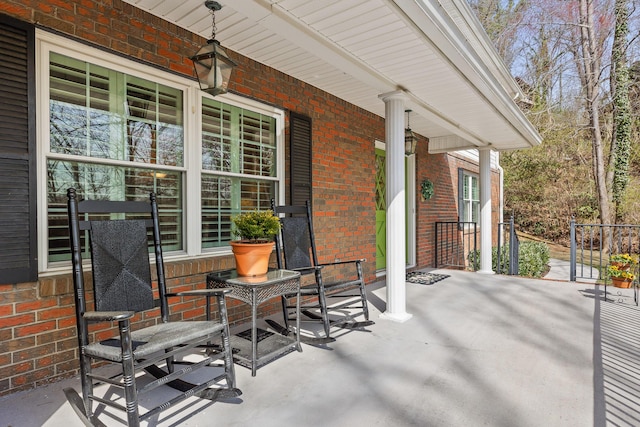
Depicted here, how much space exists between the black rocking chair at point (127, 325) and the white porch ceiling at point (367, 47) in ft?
4.88

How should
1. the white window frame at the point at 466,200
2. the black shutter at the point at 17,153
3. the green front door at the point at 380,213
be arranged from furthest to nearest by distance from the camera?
the white window frame at the point at 466,200 < the green front door at the point at 380,213 < the black shutter at the point at 17,153

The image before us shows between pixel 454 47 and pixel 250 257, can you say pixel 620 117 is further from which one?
pixel 250 257

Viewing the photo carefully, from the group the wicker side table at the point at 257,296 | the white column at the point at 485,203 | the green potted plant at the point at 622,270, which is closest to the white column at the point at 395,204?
the wicker side table at the point at 257,296

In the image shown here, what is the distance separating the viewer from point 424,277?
5680mm

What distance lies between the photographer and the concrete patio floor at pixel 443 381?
188 centimetres

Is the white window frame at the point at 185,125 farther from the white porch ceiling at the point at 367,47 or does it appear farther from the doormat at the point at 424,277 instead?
the doormat at the point at 424,277

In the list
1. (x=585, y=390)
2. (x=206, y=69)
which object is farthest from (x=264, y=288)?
(x=585, y=390)

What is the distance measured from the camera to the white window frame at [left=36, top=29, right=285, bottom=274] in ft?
7.20

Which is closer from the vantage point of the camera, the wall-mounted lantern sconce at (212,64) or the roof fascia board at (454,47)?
the roof fascia board at (454,47)

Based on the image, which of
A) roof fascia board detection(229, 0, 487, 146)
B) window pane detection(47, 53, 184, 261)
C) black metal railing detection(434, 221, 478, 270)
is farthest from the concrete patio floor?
black metal railing detection(434, 221, 478, 270)

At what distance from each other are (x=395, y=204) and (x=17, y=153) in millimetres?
2937

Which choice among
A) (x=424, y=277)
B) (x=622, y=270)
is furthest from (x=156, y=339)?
(x=622, y=270)

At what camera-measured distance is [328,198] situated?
14.5 feet

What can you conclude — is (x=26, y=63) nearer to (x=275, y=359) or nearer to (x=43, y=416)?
(x=43, y=416)
